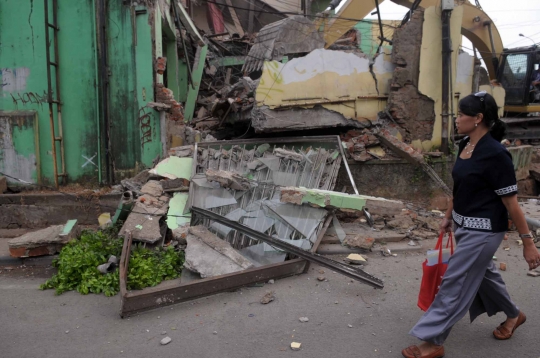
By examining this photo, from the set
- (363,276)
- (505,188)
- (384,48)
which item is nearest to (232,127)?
(384,48)

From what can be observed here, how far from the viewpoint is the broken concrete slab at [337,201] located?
4.56 m

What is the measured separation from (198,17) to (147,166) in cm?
1380

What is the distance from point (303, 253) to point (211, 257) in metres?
0.98

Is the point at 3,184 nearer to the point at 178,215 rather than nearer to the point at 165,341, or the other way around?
the point at 178,215

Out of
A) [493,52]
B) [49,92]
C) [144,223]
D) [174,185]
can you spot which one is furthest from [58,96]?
[493,52]

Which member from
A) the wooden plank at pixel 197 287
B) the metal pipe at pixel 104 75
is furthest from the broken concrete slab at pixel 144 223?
the metal pipe at pixel 104 75

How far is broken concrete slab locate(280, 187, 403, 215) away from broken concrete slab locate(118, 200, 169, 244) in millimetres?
1656

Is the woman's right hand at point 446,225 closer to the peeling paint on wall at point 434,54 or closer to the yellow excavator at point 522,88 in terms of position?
the peeling paint on wall at point 434,54

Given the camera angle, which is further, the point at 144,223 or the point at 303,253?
the point at 144,223

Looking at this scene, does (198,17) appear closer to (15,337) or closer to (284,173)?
(284,173)

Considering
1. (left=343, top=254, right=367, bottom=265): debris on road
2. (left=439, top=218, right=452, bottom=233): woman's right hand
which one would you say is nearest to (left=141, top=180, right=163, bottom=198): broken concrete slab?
(left=343, top=254, right=367, bottom=265): debris on road

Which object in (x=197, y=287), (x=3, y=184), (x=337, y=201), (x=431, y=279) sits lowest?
(x=197, y=287)

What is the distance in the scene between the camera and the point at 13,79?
269 inches

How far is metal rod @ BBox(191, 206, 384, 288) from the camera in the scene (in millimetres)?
3783
